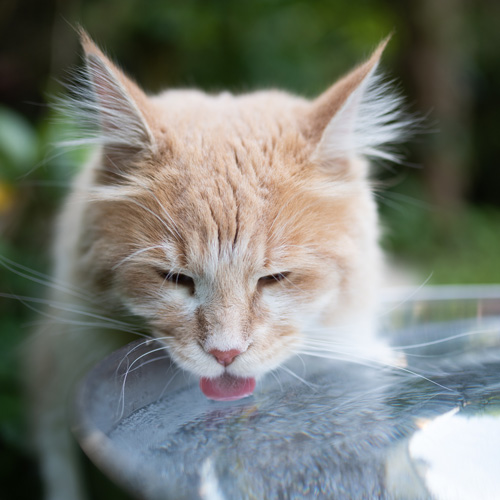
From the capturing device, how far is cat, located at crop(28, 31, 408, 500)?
1.48 meters

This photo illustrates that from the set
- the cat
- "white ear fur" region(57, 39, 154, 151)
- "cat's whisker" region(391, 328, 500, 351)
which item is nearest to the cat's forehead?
the cat

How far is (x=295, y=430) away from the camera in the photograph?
3.60ft

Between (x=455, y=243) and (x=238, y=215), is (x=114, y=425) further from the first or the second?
(x=455, y=243)

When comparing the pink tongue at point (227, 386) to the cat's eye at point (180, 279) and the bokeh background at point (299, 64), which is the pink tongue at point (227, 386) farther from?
the bokeh background at point (299, 64)

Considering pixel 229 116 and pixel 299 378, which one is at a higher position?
pixel 229 116

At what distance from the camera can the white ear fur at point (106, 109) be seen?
155 cm

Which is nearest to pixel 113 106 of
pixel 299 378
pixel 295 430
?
pixel 299 378

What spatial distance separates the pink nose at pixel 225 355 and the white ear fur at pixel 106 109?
64 cm

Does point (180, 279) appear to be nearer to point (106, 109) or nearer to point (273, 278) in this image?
point (273, 278)

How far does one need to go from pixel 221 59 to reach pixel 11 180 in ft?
8.96

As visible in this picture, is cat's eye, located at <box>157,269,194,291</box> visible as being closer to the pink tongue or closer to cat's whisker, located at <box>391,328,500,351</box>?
the pink tongue

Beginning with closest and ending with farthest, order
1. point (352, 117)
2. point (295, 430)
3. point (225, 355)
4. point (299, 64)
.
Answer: point (295, 430)
point (225, 355)
point (352, 117)
point (299, 64)

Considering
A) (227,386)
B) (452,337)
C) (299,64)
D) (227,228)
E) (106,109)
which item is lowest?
(227,386)

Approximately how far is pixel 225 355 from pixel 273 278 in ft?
0.87
